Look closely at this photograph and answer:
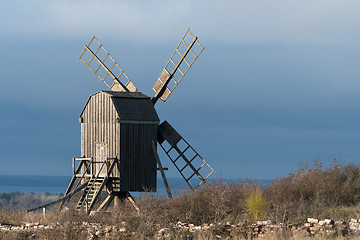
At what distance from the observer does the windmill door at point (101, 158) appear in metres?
33.6

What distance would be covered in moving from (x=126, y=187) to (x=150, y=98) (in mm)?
4678

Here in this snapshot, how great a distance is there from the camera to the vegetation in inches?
989

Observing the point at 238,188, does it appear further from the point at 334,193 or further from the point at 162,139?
the point at 162,139

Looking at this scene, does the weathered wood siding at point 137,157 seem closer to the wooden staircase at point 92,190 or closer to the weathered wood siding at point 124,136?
the weathered wood siding at point 124,136

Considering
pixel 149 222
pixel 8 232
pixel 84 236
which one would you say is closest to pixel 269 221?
pixel 149 222

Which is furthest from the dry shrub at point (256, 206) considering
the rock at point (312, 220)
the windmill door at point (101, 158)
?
the windmill door at point (101, 158)

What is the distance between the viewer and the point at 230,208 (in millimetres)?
25891

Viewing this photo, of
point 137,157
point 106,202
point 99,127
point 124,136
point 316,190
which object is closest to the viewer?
point 316,190

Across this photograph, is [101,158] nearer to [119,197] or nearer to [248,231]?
[119,197]

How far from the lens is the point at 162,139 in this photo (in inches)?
1412

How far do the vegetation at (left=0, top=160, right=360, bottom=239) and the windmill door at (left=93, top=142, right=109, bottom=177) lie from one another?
4.65 m

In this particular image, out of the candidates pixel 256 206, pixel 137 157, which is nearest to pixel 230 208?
pixel 256 206

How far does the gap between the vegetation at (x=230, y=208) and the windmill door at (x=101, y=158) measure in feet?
15.3

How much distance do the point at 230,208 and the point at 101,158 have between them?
978cm
